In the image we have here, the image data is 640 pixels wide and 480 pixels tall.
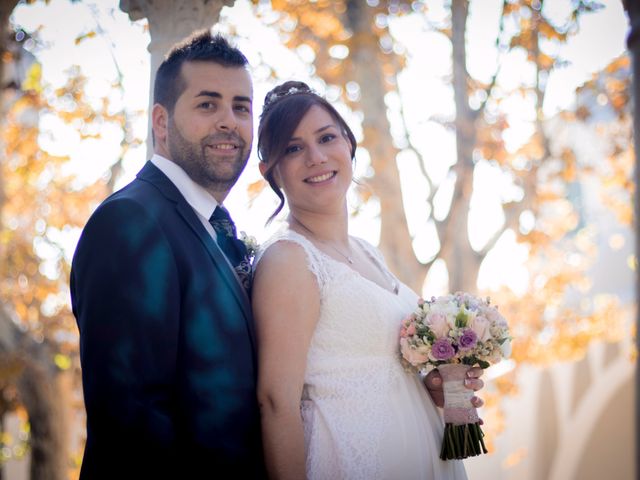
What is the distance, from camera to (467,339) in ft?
9.94

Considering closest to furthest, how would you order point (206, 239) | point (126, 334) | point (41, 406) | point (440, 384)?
point (126, 334) → point (206, 239) → point (440, 384) → point (41, 406)

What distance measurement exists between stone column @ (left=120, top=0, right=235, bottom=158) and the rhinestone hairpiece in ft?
2.25

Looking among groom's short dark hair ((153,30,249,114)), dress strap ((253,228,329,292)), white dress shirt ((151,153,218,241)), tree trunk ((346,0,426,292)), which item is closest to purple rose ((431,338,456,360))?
dress strap ((253,228,329,292))

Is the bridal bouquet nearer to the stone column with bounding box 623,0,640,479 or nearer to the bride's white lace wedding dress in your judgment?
the bride's white lace wedding dress

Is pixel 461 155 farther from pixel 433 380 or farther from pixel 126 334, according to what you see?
pixel 126 334

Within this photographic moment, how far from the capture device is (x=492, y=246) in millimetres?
6652

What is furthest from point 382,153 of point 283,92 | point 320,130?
point 320,130

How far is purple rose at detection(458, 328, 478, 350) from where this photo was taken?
3025 millimetres

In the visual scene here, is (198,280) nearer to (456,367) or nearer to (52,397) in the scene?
(456,367)

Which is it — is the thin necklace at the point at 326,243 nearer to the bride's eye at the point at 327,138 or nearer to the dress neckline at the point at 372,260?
the dress neckline at the point at 372,260

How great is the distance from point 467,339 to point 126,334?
1550mm

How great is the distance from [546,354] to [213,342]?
10.2 meters

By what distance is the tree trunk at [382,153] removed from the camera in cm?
617

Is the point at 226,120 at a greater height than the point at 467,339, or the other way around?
the point at 226,120
